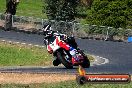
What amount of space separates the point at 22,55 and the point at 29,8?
41.4 m

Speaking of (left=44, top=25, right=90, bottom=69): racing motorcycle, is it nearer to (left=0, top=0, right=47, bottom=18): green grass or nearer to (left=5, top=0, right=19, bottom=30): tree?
(left=5, top=0, right=19, bottom=30): tree

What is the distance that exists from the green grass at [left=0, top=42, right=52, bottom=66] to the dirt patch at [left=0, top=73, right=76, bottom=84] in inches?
281

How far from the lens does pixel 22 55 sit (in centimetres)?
2897

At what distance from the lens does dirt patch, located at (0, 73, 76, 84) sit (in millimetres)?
17328

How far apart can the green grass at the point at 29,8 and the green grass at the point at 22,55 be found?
2953 cm

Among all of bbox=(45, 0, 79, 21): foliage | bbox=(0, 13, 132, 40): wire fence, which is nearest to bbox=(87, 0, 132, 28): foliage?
bbox=(0, 13, 132, 40): wire fence

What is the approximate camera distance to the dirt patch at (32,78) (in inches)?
682

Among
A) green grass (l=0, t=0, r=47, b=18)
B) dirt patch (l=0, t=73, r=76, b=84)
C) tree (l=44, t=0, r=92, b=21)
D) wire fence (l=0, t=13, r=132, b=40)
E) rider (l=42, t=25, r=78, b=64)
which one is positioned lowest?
green grass (l=0, t=0, r=47, b=18)

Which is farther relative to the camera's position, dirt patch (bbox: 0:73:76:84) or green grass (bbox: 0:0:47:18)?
green grass (bbox: 0:0:47:18)

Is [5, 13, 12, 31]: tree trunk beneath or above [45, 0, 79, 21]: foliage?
beneath

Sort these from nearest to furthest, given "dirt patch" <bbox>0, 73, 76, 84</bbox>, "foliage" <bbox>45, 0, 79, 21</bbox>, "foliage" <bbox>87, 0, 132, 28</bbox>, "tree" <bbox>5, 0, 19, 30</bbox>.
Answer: "dirt patch" <bbox>0, 73, 76, 84</bbox>
"foliage" <bbox>87, 0, 132, 28</bbox>
"tree" <bbox>5, 0, 19, 30</bbox>
"foliage" <bbox>45, 0, 79, 21</bbox>

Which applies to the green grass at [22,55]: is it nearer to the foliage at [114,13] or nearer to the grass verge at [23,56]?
the grass verge at [23,56]

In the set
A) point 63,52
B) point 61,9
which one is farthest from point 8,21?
point 63,52

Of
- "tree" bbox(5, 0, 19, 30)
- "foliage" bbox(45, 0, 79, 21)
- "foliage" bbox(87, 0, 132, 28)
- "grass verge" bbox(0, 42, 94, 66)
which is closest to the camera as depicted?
"grass verge" bbox(0, 42, 94, 66)
